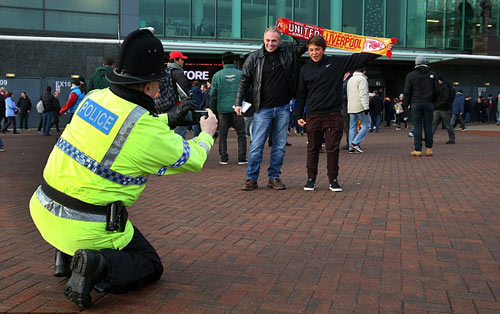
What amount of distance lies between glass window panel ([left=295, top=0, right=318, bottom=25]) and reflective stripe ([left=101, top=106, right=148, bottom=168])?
2848 cm

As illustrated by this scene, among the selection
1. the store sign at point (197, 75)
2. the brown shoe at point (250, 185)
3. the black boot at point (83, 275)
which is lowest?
the brown shoe at point (250, 185)

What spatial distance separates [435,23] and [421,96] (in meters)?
23.7

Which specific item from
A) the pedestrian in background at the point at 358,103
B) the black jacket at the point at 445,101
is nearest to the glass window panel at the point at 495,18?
the black jacket at the point at 445,101

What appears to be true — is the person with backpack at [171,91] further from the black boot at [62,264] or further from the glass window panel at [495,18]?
the glass window panel at [495,18]

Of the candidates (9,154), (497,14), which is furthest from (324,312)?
(497,14)

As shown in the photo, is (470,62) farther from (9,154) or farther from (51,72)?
(9,154)

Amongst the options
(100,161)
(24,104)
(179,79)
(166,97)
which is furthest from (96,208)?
(24,104)

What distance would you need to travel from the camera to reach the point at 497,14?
35469 millimetres

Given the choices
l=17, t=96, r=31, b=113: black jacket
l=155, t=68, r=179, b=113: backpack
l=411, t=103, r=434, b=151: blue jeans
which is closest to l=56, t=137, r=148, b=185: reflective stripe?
l=155, t=68, r=179, b=113: backpack

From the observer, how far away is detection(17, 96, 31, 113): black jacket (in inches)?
928

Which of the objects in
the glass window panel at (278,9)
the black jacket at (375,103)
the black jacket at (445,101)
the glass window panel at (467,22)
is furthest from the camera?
the glass window panel at (467,22)

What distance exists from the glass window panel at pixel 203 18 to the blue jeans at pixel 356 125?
17465 mm

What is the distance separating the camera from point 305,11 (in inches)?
1204

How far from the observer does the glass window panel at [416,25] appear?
32.7m
